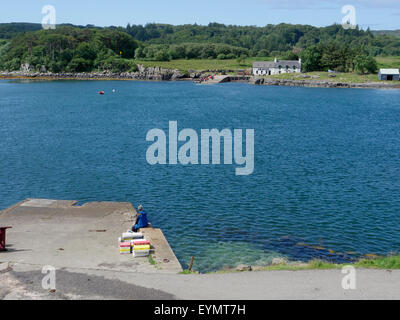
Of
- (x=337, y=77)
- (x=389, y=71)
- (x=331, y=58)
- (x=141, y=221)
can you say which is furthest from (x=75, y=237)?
(x=331, y=58)

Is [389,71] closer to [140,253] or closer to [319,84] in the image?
[319,84]

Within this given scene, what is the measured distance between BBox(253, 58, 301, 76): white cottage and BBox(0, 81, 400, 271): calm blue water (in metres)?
105

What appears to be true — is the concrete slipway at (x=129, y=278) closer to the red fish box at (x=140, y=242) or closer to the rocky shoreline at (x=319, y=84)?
the red fish box at (x=140, y=242)

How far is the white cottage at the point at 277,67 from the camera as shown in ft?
622

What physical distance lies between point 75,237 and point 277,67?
177 metres

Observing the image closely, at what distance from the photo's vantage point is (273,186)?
133 ft

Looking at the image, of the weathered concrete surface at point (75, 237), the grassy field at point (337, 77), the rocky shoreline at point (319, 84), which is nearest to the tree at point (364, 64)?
the grassy field at point (337, 77)

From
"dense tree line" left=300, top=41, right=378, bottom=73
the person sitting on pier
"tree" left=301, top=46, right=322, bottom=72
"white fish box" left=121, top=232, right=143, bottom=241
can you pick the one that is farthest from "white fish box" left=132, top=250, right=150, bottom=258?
"tree" left=301, top=46, right=322, bottom=72

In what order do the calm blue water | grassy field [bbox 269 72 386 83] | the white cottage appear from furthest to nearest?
the white cottage, grassy field [bbox 269 72 386 83], the calm blue water

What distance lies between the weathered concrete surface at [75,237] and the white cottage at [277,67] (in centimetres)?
16731

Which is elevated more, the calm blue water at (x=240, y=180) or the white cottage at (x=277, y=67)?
the white cottage at (x=277, y=67)

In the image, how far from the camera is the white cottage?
622ft

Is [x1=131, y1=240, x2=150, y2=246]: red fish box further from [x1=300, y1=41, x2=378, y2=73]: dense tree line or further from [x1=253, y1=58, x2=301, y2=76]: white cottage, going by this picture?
[x1=253, y1=58, x2=301, y2=76]: white cottage

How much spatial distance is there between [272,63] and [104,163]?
157 meters
